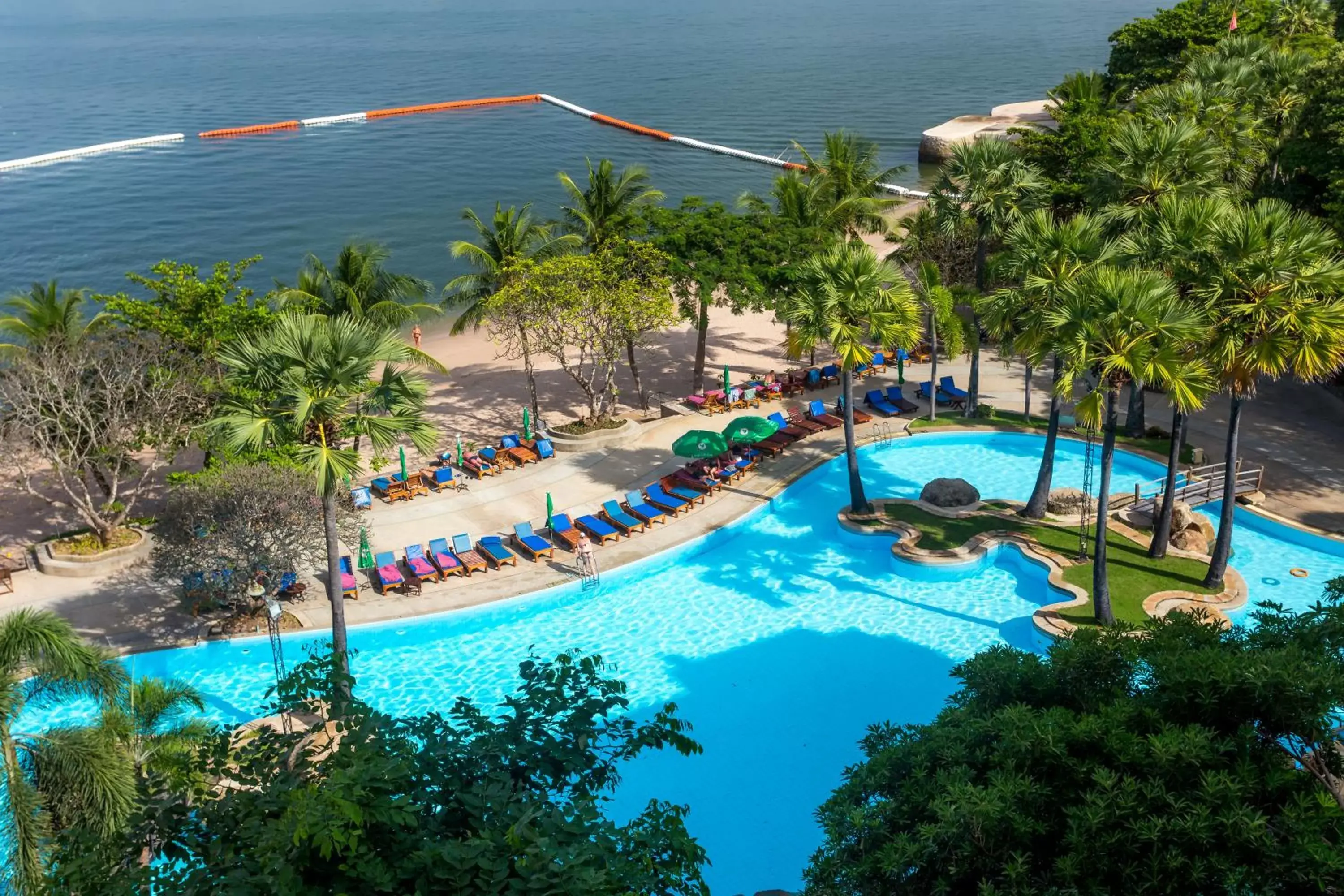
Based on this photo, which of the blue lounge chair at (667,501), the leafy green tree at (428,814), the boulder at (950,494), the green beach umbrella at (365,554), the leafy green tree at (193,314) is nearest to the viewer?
the leafy green tree at (428,814)

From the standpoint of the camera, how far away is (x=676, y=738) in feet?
37.2

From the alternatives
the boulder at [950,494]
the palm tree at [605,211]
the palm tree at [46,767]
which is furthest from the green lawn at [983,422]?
the palm tree at [46,767]

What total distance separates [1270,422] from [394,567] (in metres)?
24.7

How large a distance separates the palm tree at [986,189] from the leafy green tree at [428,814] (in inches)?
784

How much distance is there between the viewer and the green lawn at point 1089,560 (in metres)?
23.1

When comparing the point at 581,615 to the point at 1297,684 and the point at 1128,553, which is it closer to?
the point at 1128,553

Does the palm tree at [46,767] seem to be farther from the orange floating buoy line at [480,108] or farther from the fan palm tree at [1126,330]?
the orange floating buoy line at [480,108]

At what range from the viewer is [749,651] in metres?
22.8

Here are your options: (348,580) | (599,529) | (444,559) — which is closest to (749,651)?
(599,529)

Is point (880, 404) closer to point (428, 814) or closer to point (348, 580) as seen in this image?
point (348, 580)

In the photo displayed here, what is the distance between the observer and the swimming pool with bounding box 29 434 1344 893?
19.0 metres

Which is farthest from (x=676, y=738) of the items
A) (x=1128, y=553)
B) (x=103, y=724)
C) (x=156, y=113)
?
(x=156, y=113)

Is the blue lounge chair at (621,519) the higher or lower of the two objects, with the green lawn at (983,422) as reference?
lower

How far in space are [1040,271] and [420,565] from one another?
48.9 feet
